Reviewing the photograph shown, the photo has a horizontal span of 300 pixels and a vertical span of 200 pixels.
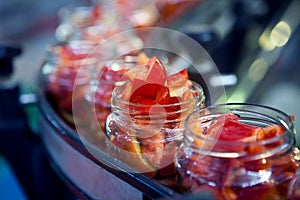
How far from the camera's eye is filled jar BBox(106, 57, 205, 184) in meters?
0.71

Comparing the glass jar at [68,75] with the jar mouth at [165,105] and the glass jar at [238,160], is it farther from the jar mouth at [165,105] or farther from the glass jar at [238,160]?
the glass jar at [238,160]

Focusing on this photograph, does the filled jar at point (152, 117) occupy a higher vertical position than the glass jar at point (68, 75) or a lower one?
higher

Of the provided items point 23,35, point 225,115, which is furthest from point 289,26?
point 23,35

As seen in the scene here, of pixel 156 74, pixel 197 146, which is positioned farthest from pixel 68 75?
pixel 197 146

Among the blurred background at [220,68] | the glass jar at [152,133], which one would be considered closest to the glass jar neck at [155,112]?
the glass jar at [152,133]

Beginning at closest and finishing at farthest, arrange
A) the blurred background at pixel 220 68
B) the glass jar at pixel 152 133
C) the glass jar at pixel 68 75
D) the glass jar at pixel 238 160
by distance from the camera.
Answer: the glass jar at pixel 238 160 < the glass jar at pixel 152 133 < the glass jar at pixel 68 75 < the blurred background at pixel 220 68

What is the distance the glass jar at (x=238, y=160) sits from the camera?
59cm

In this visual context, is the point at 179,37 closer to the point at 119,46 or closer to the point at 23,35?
the point at 119,46

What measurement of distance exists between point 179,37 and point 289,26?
2.10 feet

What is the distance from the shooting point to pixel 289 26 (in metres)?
1.92

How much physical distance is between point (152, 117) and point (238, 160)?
17 centimetres

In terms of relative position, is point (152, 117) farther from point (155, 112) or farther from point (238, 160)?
point (238, 160)

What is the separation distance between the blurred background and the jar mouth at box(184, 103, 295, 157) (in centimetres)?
55

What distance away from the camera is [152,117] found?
2.34 feet
